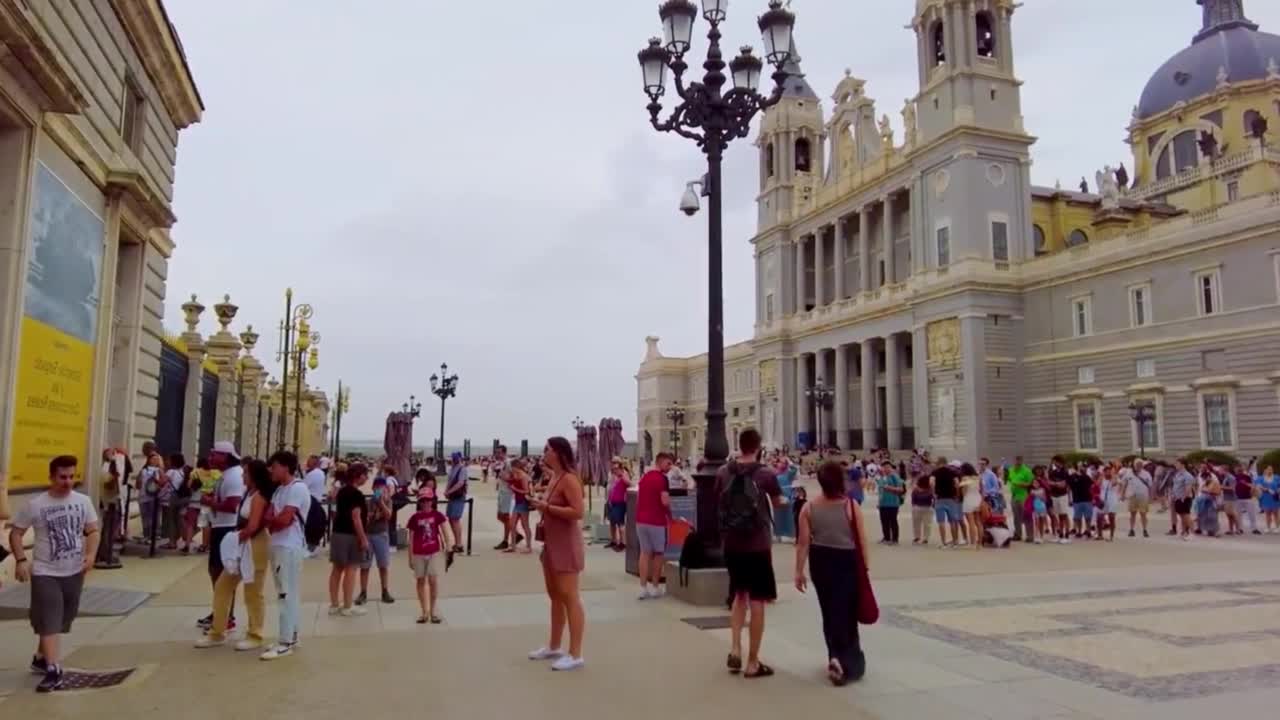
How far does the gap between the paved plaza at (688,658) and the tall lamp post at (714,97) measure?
298 centimetres

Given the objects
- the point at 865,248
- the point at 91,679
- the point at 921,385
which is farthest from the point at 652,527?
the point at 865,248

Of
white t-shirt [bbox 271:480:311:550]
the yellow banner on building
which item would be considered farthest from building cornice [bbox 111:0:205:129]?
white t-shirt [bbox 271:480:311:550]

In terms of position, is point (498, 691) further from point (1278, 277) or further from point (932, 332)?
point (932, 332)

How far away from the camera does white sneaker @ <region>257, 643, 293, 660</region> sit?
6.99m

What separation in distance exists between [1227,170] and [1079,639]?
67.0 meters

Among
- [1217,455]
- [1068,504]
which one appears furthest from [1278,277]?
[1068,504]

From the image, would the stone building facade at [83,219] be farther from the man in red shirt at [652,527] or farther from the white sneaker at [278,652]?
the man in red shirt at [652,527]

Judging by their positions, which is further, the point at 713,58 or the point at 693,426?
the point at 693,426

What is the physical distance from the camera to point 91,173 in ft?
39.9

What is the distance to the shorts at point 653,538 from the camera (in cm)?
1021

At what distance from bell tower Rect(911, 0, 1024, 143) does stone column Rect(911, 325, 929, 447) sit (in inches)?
442

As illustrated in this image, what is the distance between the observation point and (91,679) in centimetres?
630

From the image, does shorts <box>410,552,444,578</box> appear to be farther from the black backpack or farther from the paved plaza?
the black backpack

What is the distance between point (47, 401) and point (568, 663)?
8.17 metres
